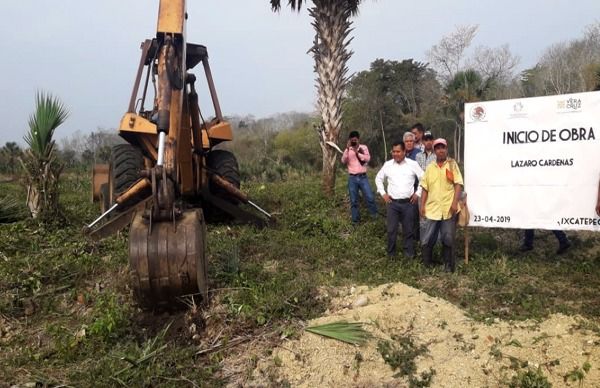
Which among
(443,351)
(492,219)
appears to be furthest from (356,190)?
(443,351)

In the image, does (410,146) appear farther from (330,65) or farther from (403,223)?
(330,65)

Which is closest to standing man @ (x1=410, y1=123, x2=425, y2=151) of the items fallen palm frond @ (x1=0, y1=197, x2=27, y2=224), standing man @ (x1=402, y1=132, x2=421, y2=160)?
standing man @ (x1=402, y1=132, x2=421, y2=160)

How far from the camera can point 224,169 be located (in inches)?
336

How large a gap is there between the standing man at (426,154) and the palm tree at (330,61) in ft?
10.2

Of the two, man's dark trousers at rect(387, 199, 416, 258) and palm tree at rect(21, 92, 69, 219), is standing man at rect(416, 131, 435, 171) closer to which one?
man's dark trousers at rect(387, 199, 416, 258)

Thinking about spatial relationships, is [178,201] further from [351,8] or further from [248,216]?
[351,8]

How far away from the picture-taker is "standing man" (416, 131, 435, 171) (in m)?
7.05

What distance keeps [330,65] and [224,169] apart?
318 centimetres

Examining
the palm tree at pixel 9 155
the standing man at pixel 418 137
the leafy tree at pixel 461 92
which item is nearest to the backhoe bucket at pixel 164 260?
the standing man at pixel 418 137

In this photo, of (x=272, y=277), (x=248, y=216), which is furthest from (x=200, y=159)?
(x=272, y=277)

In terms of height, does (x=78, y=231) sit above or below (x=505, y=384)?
above

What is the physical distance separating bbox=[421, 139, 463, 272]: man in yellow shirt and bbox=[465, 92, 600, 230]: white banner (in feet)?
1.47

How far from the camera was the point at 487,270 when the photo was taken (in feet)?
20.2

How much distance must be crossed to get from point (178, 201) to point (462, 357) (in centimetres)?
270
